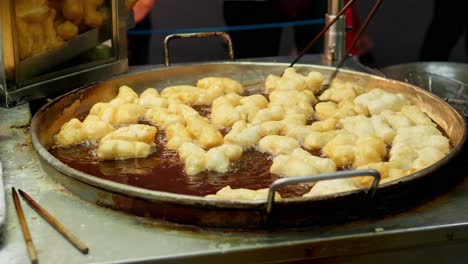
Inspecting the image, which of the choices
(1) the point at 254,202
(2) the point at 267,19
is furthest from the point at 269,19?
(1) the point at 254,202

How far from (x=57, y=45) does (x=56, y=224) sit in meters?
0.95

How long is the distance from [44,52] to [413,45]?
4.18m

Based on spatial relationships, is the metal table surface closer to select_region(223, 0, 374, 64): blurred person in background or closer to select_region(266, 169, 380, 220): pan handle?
select_region(266, 169, 380, 220): pan handle

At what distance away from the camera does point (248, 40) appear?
452 centimetres

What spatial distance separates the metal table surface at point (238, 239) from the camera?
3.97 ft

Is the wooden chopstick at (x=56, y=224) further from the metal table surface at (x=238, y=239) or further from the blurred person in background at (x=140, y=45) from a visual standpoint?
the blurred person in background at (x=140, y=45)

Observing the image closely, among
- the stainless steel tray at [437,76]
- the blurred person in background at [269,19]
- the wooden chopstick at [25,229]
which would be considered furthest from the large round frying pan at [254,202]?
the blurred person in background at [269,19]

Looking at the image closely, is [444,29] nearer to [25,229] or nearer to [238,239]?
[238,239]

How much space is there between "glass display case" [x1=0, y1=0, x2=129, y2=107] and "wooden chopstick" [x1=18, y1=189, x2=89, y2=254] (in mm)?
665

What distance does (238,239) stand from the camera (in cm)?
126

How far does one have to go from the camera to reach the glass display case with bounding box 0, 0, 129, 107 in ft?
6.40

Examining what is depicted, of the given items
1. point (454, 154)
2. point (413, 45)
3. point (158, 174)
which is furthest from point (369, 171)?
point (413, 45)

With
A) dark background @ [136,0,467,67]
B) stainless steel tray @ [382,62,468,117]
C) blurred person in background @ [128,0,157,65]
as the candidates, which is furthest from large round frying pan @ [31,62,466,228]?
dark background @ [136,0,467,67]

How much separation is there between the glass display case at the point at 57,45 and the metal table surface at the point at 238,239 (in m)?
0.68
